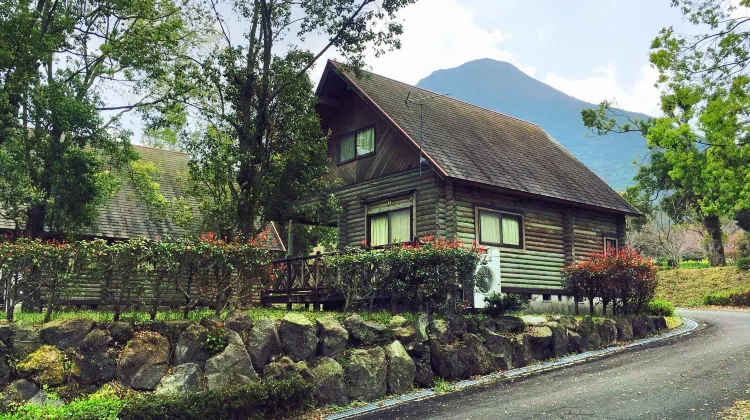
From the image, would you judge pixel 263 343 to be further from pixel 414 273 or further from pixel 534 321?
pixel 534 321

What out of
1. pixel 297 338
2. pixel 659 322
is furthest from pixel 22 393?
pixel 659 322

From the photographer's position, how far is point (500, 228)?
20969mm

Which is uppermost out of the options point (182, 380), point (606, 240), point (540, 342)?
point (606, 240)

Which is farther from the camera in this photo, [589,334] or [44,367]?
[589,334]

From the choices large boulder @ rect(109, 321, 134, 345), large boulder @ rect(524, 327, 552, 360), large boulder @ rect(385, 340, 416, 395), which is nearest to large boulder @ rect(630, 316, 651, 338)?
large boulder @ rect(524, 327, 552, 360)

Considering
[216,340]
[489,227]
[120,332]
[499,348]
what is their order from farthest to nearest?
1. [489,227]
2. [499,348]
3. [216,340]
4. [120,332]

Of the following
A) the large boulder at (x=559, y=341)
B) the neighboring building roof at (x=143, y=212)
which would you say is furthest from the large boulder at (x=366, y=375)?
the neighboring building roof at (x=143, y=212)

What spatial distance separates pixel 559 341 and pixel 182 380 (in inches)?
394

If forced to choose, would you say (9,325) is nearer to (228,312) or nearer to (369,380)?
(228,312)

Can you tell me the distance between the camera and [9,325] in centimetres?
1089

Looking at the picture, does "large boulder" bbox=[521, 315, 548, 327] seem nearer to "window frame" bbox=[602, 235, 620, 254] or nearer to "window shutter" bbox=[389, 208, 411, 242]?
"window shutter" bbox=[389, 208, 411, 242]

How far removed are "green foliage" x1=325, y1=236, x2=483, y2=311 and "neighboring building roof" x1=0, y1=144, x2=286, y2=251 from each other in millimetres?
9076

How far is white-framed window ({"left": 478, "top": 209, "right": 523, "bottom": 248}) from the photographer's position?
2053cm

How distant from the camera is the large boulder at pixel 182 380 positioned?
11258 mm
